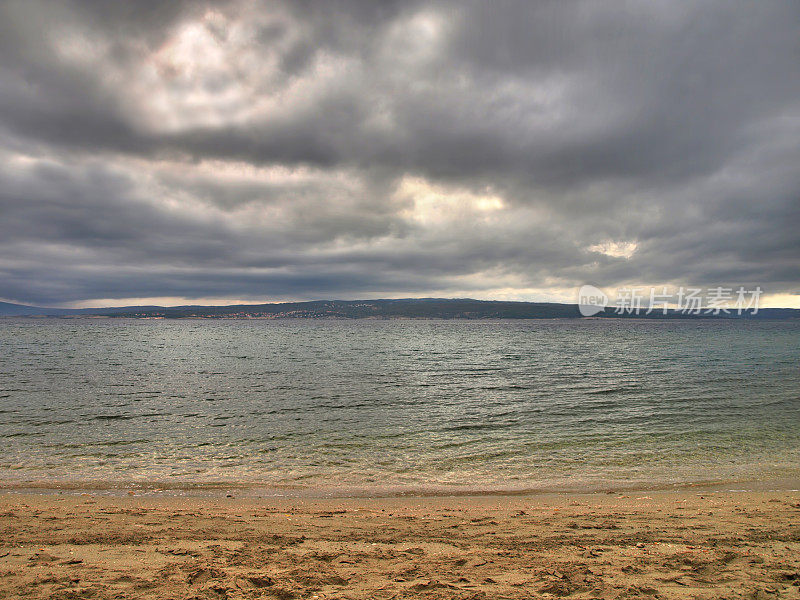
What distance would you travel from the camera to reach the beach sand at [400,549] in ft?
20.4

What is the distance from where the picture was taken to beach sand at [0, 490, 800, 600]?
6.23 meters

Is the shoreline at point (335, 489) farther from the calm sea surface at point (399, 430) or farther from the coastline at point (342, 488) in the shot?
the calm sea surface at point (399, 430)

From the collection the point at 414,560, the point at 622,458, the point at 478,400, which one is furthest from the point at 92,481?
the point at 478,400

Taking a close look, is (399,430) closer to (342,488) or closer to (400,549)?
(342,488)

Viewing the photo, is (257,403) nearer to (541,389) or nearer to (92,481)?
(92,481)

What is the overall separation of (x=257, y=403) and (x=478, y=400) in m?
13.9

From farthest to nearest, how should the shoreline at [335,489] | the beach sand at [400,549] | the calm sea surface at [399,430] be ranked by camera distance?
the calm sea surface at [399,430]
the shoreline at [335,489]
the beach sand at [400,549]

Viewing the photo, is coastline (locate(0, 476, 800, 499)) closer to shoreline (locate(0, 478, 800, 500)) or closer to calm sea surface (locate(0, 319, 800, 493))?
shoreline (locate(0, 478, 800, 500))

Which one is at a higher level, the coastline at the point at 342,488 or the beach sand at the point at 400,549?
the beach sand at the point at 400,549

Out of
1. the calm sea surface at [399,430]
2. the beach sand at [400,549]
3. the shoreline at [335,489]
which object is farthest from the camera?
the calm sea surface at [399,430]

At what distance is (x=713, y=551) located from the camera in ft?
24.8

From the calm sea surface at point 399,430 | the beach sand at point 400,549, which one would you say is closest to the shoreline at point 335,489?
the calm sea surface at point 399,430

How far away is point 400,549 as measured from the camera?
7824 mm

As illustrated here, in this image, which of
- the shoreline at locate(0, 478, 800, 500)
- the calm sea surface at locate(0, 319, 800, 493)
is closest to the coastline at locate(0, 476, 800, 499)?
the shoreline at locate(0, 478, 800, 500)
